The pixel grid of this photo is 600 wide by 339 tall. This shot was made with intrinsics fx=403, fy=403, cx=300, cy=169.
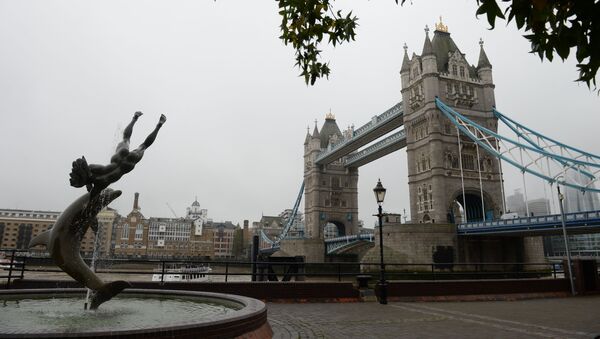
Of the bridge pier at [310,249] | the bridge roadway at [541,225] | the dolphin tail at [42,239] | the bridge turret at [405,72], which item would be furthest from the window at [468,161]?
the dolphin tail at [42,239]

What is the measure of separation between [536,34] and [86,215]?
22.5ft

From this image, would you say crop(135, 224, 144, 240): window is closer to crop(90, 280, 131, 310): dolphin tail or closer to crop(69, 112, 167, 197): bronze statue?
crop(69, 112, 167, 197): bronze statue

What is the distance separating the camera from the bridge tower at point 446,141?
4278cm

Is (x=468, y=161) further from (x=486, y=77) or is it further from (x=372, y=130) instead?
(x=372, y=130)

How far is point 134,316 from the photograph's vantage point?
20.9 ft

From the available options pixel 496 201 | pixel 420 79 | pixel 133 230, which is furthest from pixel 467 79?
pixel 133 230

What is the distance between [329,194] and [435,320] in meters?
69.5

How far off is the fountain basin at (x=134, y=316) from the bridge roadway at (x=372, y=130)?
45.9 metres

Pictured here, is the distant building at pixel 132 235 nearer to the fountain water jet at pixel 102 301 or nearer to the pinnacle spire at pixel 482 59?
the pinnacle spire at pixel 482 59

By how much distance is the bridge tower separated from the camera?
4278 centimetres

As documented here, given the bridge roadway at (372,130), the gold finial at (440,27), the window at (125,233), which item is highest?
the gold finial at (440,27)

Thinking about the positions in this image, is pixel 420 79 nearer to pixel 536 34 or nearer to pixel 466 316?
pixel 466 316

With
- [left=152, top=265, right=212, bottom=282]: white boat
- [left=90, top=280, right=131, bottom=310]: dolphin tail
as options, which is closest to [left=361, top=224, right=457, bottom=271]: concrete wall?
[left=152, top=265, right=212, bottom=282]: white boat

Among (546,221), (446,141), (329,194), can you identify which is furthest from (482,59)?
(329,194)
